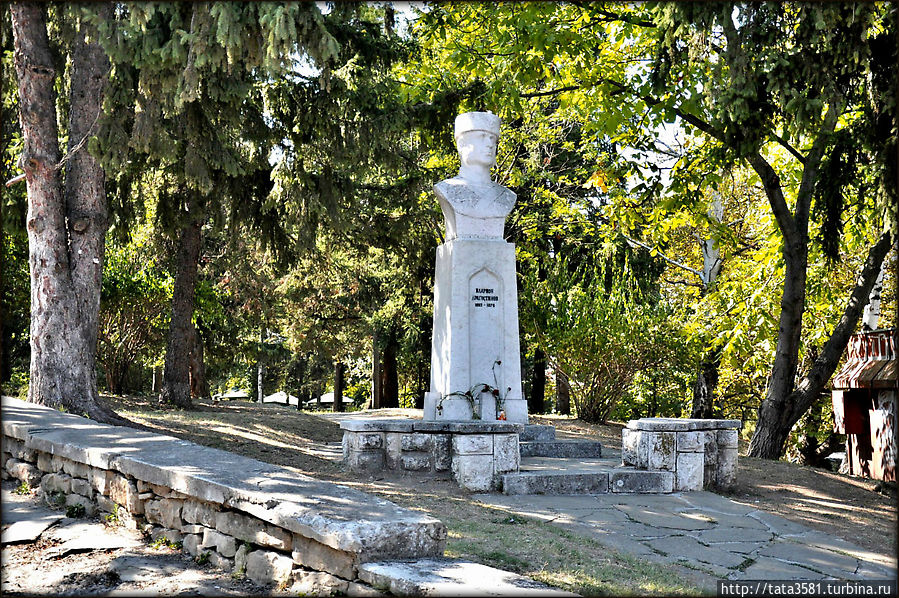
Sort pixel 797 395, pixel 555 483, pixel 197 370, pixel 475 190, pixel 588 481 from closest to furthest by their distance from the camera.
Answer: pixel 555 483 < pixel 588 481 < pixel 475 190 < pixel 797 395 < pixel 197 370

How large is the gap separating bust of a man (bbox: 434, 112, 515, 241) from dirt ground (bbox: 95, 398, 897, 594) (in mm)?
3572

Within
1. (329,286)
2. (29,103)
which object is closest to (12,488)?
(29,103)

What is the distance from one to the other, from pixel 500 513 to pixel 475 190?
508cm

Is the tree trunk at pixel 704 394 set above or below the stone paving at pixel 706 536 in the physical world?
above

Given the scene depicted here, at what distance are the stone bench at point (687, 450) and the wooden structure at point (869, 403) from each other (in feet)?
19.8

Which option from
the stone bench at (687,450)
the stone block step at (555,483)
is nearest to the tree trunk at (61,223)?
the stone block step at (555,483)

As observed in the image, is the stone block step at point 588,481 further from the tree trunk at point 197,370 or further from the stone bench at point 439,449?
the tree trunk at point 197,370

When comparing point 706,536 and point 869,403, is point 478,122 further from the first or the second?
point 869,403

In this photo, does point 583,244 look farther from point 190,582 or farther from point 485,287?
point 190,582

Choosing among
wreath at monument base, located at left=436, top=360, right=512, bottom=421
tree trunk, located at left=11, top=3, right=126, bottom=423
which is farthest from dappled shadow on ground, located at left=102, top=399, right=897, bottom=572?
wreath at monument base, located at left=436, top=360, right=512, bottom=421

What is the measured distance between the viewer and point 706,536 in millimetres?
6535

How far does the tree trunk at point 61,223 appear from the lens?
30.0 feet

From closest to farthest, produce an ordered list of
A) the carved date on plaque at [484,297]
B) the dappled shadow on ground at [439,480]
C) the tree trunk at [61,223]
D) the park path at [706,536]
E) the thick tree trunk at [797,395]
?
the park path at [706,536]
the dappled shadow on ground at [439,480]
the tree trunk at [61,223]
the carved date on plaque at [484,297]
the thick tree trunk at [797,395]

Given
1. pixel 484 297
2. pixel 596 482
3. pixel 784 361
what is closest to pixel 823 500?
pixel 596 482
